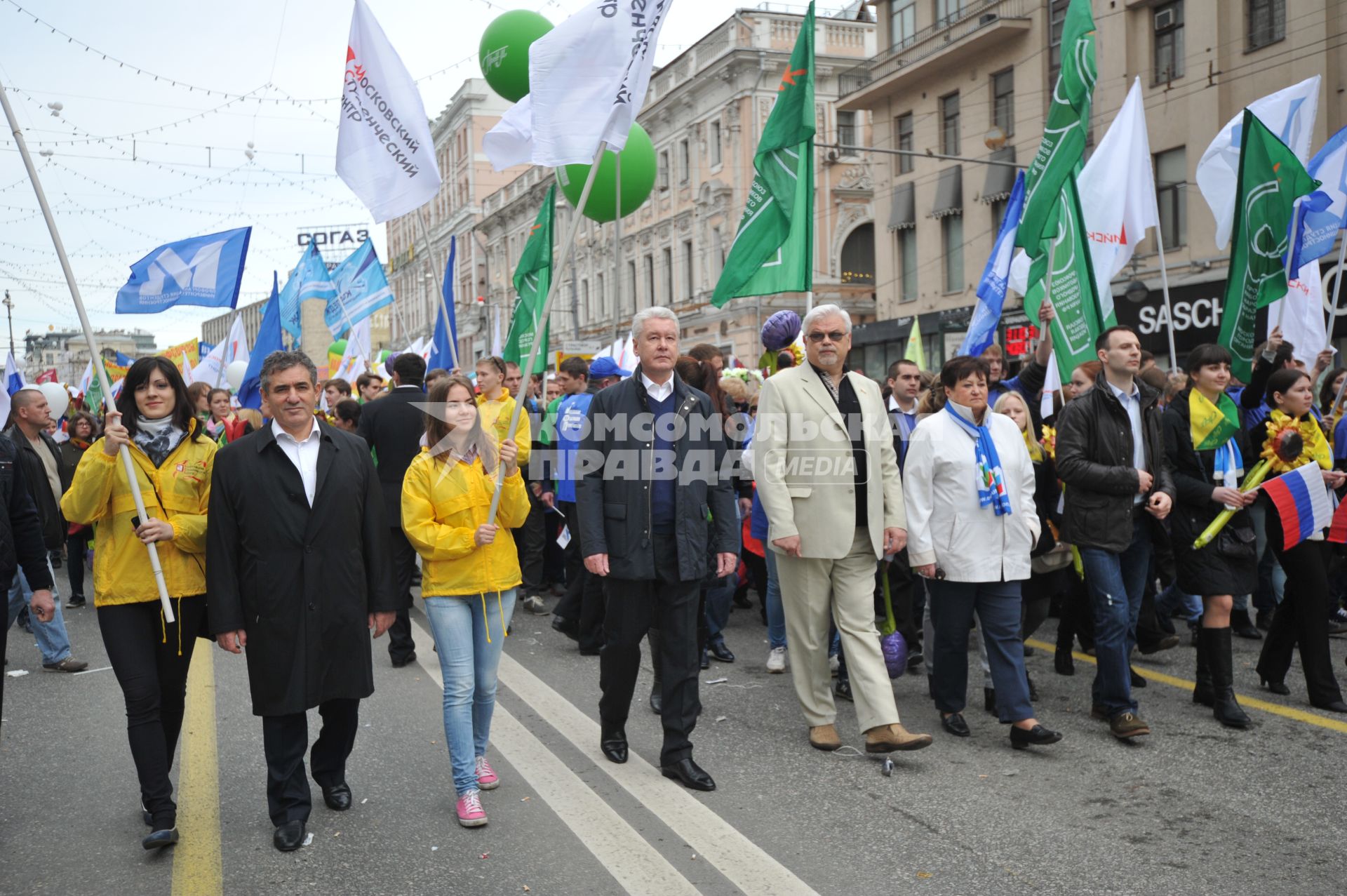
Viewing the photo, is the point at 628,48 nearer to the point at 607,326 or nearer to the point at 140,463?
the point at 140,463

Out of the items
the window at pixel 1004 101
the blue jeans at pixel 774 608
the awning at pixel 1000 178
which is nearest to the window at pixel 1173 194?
the awning at pixel 1000 178

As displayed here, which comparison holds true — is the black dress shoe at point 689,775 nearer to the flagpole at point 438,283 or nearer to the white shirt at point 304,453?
the white shirt at point 304,453

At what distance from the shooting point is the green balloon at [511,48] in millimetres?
10836

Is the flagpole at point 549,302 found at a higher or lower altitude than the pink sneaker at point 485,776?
higher

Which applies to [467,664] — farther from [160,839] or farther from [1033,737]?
[1033,737]

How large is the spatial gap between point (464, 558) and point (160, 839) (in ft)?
4.95

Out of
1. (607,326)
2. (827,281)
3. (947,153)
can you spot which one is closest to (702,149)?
(827,281)

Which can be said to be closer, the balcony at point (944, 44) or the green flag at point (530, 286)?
the green flag at point (530, 286)

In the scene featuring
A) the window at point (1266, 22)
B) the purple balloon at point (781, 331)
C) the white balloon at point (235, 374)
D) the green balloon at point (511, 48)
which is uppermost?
the window at point (1266, 22)

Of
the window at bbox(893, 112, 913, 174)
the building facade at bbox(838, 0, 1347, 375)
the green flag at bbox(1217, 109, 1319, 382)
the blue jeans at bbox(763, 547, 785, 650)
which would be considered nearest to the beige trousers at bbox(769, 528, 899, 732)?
the blue jeans at bbox(763, 547, 785, 650)

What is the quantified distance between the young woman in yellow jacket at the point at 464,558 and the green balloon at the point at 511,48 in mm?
6723

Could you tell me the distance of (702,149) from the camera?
139 feet

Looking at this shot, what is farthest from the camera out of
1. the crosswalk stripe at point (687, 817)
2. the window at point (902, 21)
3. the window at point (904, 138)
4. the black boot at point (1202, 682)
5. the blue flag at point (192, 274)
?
the window at point (904, 138)

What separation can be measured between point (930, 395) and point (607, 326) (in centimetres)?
4510
